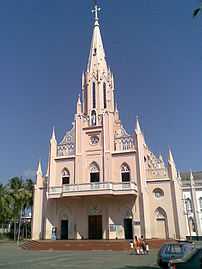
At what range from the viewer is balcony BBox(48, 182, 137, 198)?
35938 mm

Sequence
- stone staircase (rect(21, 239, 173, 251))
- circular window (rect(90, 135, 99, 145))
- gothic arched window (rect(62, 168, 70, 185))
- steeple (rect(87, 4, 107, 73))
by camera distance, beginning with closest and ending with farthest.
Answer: stone staircase (rect(21, 239, 173, 251)) < gothic arched window (rect(62, 168, 70, 185)) < circular window (rect(90, 135, 99, 145)) < steeple (rect(87, 4, 107, 73))

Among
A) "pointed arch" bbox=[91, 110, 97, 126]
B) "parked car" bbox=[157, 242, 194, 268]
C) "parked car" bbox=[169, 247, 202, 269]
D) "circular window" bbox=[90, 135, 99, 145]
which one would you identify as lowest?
"parked car" bbox=[157, 242, 194, 268]

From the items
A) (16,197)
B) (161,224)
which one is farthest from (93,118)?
(16,197)

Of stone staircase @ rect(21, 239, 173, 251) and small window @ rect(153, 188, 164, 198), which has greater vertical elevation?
small window @ rect(153, 188, 164, 198)

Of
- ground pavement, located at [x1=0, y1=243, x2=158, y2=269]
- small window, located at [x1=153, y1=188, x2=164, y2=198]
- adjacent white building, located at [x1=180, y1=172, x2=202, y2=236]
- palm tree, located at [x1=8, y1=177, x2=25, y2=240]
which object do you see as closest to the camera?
ground pavement, located at [x1=0, y1=243, x2=158, y2=269]

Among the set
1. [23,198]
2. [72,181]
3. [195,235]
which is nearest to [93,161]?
[72,181]

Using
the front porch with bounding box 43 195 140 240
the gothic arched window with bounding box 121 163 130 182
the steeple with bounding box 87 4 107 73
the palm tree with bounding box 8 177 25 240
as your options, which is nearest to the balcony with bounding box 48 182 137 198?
the front porch with bounding box 43 195 140 240

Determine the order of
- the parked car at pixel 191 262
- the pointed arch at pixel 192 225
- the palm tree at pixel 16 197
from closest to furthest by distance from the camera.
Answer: the parked car at pixel 191 262
the palm tree at pixel 16 197
the pointed arch at pixel 192 225

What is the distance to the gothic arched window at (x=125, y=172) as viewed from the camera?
38.8 meters

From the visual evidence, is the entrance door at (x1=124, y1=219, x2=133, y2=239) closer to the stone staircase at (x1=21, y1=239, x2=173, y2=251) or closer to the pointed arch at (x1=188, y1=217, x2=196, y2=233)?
the stone staircase at (x1=21, y1=239, x2=173, y2=251)

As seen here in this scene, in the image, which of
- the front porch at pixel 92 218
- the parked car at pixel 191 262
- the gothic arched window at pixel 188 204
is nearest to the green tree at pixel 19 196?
the front porch at pixel 92 218

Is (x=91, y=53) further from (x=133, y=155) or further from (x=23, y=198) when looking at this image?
(x=23, y=198)

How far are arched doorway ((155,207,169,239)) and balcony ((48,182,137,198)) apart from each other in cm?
437

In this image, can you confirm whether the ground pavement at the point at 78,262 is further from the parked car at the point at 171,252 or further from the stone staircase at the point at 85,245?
the stone staircase at the point at 85,245
